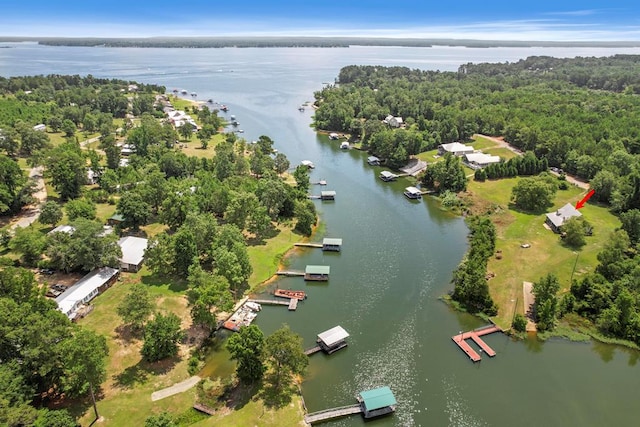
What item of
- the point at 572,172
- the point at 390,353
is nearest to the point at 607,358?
the point at 390,353

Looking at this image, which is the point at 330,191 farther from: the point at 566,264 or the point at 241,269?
the point at 566,264

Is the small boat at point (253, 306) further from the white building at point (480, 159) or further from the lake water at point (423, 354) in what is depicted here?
the white building at point (480, 159)

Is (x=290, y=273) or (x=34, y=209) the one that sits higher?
(x=34, y=209)

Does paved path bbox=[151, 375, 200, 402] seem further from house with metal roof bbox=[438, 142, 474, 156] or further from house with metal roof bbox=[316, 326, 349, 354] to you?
house with metal roof bbox=[438, 142, 474, 156]

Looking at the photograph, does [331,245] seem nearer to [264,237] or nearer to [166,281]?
[264,237]

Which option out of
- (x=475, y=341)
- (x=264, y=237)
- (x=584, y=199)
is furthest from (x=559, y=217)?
(x=264, y=237)

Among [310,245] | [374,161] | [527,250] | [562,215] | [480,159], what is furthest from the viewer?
Result: [374,161]
